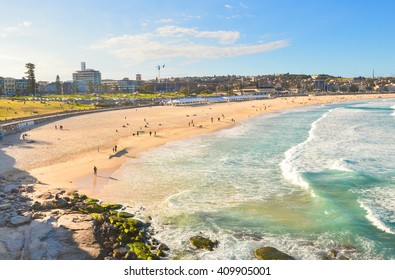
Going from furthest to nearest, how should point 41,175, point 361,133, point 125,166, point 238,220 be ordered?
point 361,133 → point 125,166 → point 41,175 → point 238,220

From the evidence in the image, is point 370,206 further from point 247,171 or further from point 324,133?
point 324,133

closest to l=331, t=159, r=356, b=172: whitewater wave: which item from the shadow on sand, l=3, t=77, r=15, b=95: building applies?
the shadow on sand

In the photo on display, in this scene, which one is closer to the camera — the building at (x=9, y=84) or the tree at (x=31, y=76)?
the tree at (x=31, y=76)

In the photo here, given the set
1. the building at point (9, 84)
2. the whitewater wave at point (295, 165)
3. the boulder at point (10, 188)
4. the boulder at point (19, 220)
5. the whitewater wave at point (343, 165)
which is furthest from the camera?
the building at point (9, 84)

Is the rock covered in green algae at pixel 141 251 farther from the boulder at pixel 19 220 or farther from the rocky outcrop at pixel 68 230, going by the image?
the boulder at pixel 19 220

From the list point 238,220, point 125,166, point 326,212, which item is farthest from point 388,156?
point 125,166

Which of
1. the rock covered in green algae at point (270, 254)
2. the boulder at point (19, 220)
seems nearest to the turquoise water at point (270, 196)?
the rock covered in green algae at point (270, 254)
